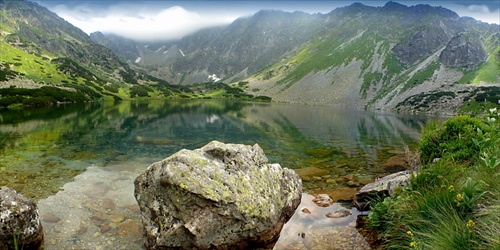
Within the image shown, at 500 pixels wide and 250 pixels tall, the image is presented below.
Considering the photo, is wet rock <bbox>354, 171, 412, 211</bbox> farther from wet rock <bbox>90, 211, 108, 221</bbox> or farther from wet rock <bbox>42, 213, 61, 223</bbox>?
wet rock <bbox>42, 213, 61, 223</bbox>

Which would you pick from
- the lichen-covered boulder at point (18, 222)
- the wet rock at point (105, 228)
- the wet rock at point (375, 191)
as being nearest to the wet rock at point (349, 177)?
the wet rock at point (375, 191)

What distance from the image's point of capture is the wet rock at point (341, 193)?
47.4 feet

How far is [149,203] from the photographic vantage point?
9484mm

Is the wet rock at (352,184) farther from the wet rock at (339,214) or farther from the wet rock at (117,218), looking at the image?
the wet rock at (117,218)

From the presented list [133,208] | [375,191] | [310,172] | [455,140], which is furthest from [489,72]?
[133,208]

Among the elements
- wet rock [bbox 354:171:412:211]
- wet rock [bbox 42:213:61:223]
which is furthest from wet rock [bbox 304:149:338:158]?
wet rock [bbox 42:213:61:223]

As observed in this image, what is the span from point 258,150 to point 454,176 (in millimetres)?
7719

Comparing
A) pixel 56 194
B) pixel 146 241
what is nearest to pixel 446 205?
pixel 146 241

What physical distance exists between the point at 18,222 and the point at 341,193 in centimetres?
1393

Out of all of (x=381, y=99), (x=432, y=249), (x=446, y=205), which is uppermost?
(x=446, y=205)

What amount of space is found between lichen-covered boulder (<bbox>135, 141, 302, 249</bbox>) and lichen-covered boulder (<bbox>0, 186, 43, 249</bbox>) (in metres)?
3.28

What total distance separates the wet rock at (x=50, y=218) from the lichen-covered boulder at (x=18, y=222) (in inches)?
71.8

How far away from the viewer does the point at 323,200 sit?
1384 cm

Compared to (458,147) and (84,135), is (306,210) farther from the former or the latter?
(84,135)
